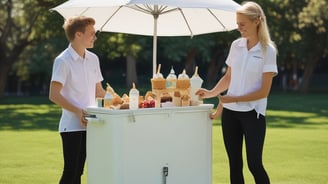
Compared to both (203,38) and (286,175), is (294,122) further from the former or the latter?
(203,38)

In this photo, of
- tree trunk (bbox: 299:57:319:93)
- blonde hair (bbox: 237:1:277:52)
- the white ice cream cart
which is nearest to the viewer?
the white ice cream cart

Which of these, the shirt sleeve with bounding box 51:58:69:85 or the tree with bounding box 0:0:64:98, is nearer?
the shirt sleeve with bounding box 51:58:69:85

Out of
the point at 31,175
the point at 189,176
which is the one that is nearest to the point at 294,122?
the point at 31,175

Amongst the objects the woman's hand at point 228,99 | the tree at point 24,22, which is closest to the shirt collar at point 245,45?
the woman's hand at point 228,99

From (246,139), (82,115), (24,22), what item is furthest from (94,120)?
(24,22)

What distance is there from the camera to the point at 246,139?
6.21 m

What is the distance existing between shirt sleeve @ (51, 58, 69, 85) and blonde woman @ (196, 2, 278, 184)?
4.88 feet

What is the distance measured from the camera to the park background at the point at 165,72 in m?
11.2

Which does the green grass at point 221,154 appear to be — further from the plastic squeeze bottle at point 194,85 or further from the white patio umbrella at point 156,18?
the plastic squeeze bottle at point 194,85

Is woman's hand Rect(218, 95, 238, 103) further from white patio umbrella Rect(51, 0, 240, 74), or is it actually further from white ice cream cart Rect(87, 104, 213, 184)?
white patio umbrella Rect(51, 0, 240, 74)

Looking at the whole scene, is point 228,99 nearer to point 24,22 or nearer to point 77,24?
point 77,24

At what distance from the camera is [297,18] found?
46594mm

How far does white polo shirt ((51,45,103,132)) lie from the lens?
6121 mm

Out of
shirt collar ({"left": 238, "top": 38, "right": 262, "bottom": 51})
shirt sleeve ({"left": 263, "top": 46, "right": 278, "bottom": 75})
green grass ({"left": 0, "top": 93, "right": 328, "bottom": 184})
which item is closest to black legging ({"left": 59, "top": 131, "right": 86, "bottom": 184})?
shirt collar ({"left": 238, "top": 38, "right": 262, "bottom": 51})
